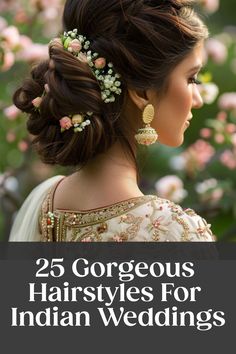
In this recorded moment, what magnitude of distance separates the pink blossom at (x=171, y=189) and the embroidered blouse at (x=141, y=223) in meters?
1.60

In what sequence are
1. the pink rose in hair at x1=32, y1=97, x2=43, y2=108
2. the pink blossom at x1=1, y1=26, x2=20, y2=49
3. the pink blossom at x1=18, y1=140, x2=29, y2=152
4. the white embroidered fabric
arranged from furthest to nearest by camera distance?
1. the pink blossom at x1=18, y1=140, x2=29, y2=152
2. the pink blossom at x1=1, y1=26, x2=20, y2=49
3. the white embroidered fabric
4. the pink rose in hair at x1=32, y1=97, x2=43, y2=108

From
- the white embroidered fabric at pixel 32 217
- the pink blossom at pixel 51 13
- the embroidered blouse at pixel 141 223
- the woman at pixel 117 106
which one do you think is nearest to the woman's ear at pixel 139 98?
the woman at pixel 117 106

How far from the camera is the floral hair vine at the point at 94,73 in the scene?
1938mm

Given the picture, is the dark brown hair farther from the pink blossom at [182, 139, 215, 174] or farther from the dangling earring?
the pink blossom at [182, 139, 215, 174]

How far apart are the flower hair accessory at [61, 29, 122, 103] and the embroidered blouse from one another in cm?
24

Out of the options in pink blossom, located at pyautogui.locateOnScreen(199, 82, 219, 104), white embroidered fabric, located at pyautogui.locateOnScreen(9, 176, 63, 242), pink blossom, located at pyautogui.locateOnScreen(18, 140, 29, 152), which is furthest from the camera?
pink blossom, located at pyautogui.locateOnScreen(18, 140, 29, 152)

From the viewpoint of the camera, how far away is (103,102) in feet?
Result: 6.42

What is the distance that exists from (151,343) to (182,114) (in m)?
0.53

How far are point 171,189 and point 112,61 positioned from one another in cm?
167

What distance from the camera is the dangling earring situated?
200 centimetres

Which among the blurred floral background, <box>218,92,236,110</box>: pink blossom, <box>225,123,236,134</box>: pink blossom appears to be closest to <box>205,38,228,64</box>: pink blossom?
the blurred floral background

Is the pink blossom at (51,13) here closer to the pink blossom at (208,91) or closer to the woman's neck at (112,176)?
the pink blossom at (208,91)

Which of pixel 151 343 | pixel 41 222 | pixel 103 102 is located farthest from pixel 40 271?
pixel 103 102

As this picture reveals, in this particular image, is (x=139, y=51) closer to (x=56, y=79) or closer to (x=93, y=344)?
(x=56, y=79)
